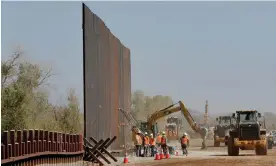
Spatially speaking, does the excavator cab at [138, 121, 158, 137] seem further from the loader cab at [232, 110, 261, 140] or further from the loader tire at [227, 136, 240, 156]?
the loader cab at [232, 110, 261, 140]

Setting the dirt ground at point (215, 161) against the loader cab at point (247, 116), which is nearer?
the dirt ground at point (215, 161)

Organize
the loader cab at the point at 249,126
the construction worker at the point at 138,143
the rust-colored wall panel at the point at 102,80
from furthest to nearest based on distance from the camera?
the loader cab at the point at 249,126
the construction worker at the point at 138,143
the rust-colored wall panel at the point at 102,80

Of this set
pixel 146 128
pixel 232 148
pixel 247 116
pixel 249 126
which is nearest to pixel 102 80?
pixel 232 148

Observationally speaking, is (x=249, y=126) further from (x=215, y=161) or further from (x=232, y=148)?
(x=215, y=161)

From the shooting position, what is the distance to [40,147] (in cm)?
2417

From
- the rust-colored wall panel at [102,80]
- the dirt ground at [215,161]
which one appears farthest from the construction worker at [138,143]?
the dirt ground at [215,161]

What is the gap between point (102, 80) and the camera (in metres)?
39.1

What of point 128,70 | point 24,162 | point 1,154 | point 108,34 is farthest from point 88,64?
point 128,70

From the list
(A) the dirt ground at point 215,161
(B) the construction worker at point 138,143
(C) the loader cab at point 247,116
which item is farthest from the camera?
(C) the loader cab at point 247,116

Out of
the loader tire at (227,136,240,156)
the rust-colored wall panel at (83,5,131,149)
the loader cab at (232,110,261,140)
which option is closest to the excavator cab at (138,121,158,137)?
the rust-colored wall panel at (83,5,131,149)

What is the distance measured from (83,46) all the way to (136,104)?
140 meters

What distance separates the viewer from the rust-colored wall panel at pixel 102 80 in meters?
34.7

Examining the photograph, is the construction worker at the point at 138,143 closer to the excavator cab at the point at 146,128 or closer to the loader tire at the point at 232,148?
the loader tire at the point at 232,148

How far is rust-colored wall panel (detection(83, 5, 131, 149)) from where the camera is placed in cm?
3467
